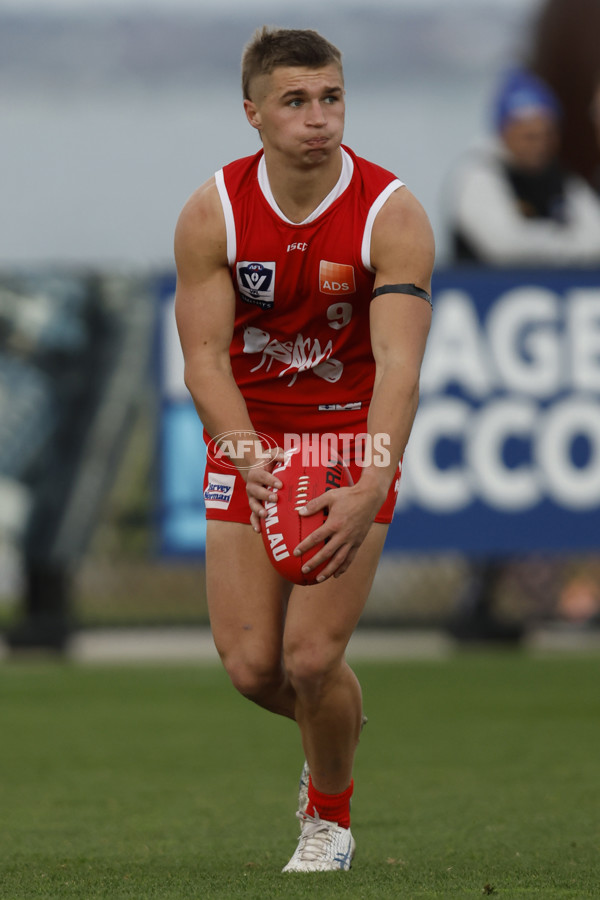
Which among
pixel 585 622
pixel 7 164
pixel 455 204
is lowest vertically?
pixel 585 622

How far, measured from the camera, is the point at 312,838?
189 inches

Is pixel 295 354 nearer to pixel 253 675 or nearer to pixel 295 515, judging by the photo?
pixel 295 515

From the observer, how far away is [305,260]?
15.9 feet

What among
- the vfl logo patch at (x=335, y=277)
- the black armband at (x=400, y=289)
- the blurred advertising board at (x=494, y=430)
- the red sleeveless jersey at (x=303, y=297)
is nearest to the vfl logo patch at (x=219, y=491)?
the red sleeveless jersey at (x=303, y=297)

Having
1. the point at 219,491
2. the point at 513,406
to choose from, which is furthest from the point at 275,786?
the point at 513,406

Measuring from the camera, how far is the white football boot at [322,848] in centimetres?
472

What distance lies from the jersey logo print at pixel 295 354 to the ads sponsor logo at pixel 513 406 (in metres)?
5.61

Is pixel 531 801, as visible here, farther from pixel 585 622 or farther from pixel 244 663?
pixel 585 622

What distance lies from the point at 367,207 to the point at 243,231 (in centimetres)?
38

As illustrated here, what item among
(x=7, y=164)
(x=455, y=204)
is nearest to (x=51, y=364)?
(x=455, y=204)

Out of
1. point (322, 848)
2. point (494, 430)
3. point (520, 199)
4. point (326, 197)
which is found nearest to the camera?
point (322, 848)

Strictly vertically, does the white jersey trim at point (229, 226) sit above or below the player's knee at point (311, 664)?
above

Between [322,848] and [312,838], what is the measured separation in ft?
0.17

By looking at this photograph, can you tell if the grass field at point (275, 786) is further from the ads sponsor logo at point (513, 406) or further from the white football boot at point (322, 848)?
the ads sponsor logo at point (513, 406)
